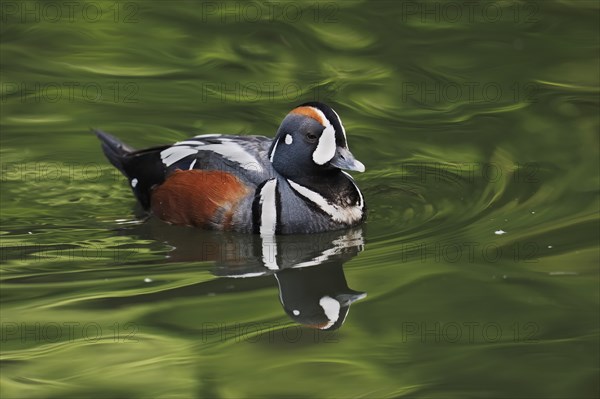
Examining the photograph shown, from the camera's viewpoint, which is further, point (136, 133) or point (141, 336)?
point (136, 133)

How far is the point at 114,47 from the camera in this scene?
14.9 meters

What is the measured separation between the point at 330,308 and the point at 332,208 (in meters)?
1.75

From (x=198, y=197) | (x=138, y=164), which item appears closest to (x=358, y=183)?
(x=198, y=197)

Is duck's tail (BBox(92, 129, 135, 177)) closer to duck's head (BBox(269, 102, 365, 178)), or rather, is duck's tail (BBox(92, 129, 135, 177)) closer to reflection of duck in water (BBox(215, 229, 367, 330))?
duck's head (BBox(269, 102, 365, 178))

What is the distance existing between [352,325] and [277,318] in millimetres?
540

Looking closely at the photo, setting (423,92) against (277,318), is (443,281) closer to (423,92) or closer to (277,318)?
(277,318)

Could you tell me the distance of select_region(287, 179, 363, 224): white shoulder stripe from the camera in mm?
10781

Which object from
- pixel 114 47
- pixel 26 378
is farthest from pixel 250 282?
pixel 114 47

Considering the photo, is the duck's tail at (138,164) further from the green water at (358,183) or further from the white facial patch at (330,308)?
the white facial patch at (330,308)

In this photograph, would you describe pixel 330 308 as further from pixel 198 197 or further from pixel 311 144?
pixel 198 197

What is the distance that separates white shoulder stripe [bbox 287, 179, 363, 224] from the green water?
7.6 inches

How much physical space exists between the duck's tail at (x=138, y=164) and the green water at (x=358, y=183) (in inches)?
8.8

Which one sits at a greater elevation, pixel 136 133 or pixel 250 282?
pixel 136 133

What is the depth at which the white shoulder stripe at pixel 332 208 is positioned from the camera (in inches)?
424
